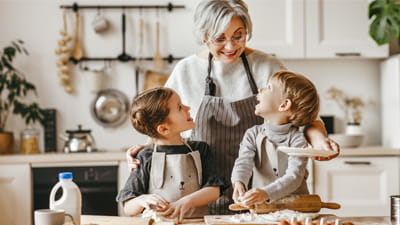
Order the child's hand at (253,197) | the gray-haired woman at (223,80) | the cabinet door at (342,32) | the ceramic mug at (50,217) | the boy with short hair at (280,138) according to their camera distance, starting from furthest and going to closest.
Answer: the cabinet door at (342,32) < the gray-haired woman at (223,80) < the boy with short hair at (280,138) < the child's hand at (253,197) < the ceramic mug at (50,217)

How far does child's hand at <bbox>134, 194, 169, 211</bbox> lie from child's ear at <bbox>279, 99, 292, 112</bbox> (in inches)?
17.8

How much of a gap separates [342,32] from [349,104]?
570 mm

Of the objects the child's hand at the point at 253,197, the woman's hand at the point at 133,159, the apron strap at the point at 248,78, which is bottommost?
the child's hand at the point at 253,197

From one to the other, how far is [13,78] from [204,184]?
2335 mm

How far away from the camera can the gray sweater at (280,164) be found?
1.55 metres

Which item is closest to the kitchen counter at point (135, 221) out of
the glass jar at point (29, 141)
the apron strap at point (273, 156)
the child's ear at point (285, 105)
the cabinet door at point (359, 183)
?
the apron strap at point (273, 156)

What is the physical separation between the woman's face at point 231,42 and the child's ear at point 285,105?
0.31 m

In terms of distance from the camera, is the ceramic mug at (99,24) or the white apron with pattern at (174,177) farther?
the ceramic mug at (99,24)

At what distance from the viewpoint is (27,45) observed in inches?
153

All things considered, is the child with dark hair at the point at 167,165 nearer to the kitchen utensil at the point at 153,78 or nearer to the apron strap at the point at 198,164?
the apron strap at the point at 198,164

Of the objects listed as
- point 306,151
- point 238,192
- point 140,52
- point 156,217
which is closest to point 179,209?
point 156,217

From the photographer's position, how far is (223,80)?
6.50ft

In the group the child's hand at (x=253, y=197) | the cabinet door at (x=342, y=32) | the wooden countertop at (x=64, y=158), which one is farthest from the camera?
the cabinet door at (x=342, y=32)

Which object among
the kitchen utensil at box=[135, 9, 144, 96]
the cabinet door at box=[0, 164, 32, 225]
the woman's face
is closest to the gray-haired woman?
the woman's face
